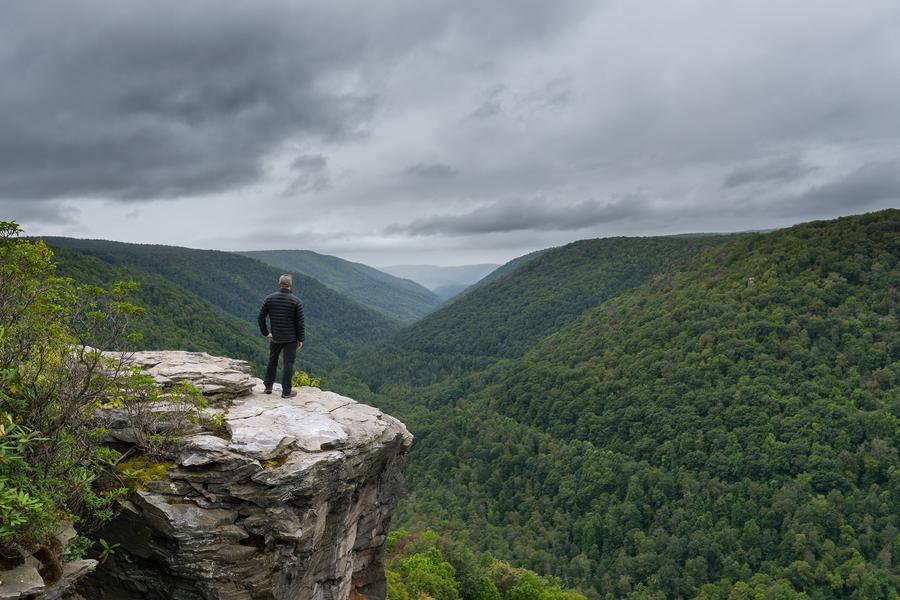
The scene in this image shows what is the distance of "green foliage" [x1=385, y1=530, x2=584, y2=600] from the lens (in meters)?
41.1

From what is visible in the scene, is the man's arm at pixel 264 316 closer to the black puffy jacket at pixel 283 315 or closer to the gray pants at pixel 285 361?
the black puffy jacket at pixel 283 315

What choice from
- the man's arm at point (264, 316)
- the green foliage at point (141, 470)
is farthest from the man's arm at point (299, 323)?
the green foliage at point (141, 470)

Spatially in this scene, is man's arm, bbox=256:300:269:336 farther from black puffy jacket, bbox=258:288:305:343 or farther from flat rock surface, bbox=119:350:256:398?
flat rock surface, bbox=119:350:256:398

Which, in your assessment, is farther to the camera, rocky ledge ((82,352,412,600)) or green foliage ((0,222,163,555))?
rocky ledge ((82,352,412,600))

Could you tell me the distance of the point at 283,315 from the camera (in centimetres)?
1488

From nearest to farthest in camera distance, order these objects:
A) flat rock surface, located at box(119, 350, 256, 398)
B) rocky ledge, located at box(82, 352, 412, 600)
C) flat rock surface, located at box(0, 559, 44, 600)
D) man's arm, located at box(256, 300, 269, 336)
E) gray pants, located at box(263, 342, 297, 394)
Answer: flat rock surface, located at box(0, 559, 44, 600), rocky ledge, located at box(82, 352, 412, 600), flat rock surface, located at box(119, 350, 256, 398), man's arm, located at box(256, 300, 269, 336), gray pants, located at box(263, 342, 297, 394)

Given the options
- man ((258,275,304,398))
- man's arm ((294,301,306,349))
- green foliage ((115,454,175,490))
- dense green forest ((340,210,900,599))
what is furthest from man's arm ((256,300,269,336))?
dense green forest ((340,210,900,599))

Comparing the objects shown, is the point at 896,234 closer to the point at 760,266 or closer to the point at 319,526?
the point at 760,266

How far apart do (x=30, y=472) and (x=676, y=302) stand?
13722 centimetres

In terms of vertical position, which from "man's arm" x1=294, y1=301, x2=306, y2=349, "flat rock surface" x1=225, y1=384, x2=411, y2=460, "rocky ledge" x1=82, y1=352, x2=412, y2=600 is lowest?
"rocky ledge" x1=82, y1=352, x2=412, y2=600

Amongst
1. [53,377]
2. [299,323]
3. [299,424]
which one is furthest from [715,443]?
[53,377]

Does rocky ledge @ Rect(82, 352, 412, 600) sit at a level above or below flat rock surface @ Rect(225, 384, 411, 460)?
below

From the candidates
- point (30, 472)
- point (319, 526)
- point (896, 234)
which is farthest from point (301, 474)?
point (896, 234)

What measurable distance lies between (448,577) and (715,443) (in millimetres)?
68435
